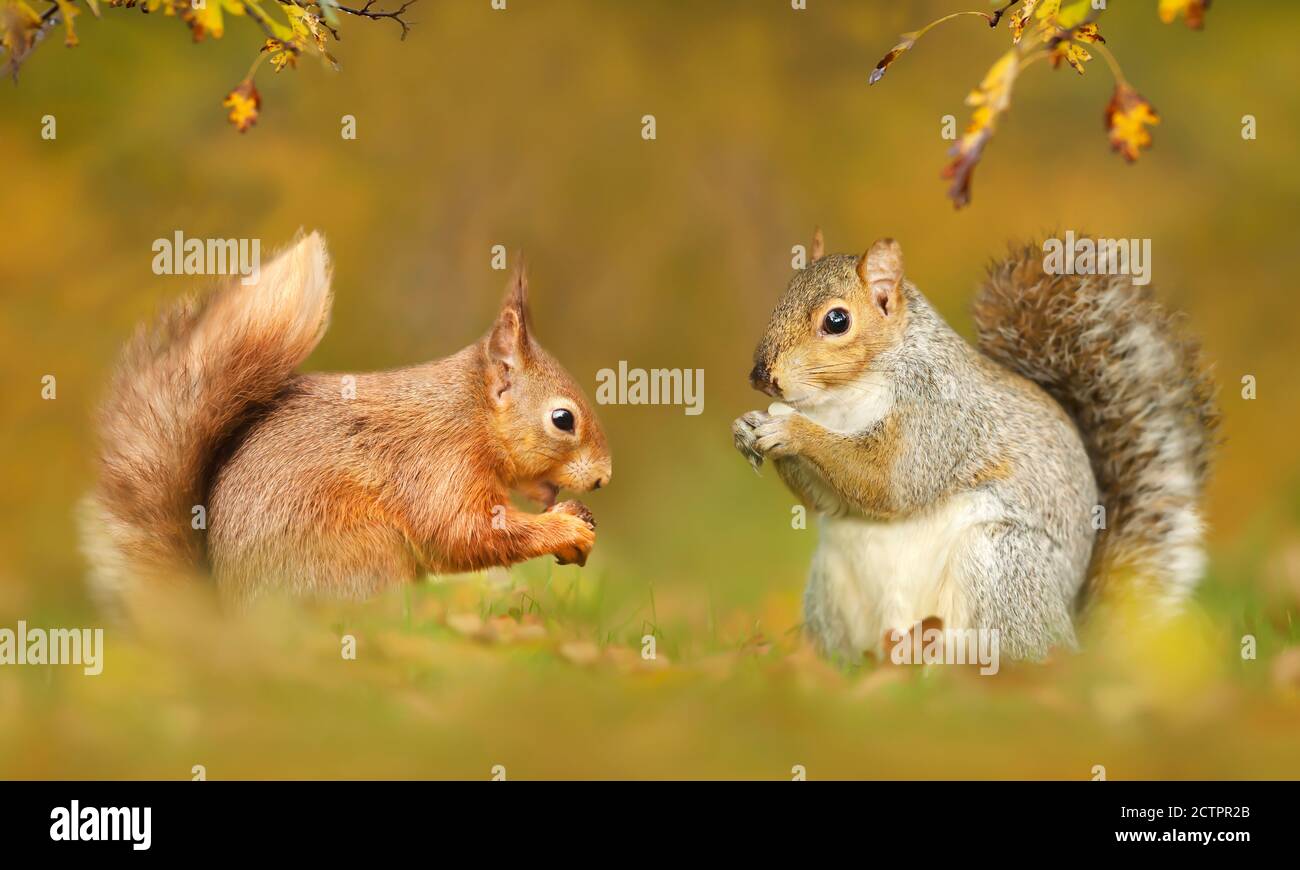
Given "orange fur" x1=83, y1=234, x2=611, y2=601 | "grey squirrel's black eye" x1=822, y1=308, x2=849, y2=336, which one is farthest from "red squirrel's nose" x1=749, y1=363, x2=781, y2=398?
"orange fur" x1=83, y1=234, x2=611, y2=601

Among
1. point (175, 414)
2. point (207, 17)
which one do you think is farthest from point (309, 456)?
point (207, 17)

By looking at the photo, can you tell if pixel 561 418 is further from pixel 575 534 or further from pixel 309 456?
pixel 309 456

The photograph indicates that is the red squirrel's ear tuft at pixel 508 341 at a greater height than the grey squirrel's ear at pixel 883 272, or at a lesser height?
lesser

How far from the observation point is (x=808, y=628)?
3641 millimetres

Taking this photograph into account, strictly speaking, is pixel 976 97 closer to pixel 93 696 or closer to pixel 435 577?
pixel 435 577

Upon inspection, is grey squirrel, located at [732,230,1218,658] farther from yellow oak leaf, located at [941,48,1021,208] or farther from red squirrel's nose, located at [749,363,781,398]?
yellow oak leaf, located at [941,48,1021,208]

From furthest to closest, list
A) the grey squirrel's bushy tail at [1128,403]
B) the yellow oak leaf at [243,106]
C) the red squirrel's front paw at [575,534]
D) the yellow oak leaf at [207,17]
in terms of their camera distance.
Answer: the grey squirrel's bushy tail at [1128,403], the red squirrel's front paw at [575,534], the yellow oak leaf at [243,106], the yellow oak leaf at [207,17]

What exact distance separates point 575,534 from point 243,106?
121 centimetres

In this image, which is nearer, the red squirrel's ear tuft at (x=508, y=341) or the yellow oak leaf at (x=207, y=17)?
the yellow oak leaf at (x=207, y=17)

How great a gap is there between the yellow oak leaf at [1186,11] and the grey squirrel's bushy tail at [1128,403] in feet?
4.05

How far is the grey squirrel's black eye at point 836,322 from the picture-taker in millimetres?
3332

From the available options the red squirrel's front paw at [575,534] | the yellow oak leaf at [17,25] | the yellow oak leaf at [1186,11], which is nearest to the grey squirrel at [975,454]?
the red squirrel's front paw at [575,534]

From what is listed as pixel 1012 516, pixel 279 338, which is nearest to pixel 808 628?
pixel 1012 516

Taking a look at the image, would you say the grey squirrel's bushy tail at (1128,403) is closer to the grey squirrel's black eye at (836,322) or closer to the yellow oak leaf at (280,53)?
the grey squirrel's black eye at (836,322)
